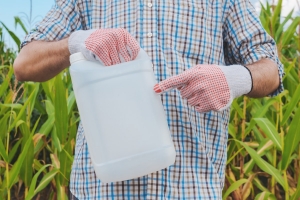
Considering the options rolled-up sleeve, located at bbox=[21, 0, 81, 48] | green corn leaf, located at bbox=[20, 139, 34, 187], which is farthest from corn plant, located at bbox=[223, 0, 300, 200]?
rolled-up sleeve, located at bbox=[21, 0, 81, 48]

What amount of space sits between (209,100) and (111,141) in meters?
0.16

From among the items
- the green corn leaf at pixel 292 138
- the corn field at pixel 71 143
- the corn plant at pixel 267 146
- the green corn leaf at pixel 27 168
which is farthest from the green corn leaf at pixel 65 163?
the green corn leaf at pixel 292 138

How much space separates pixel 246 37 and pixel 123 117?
14.5 inches

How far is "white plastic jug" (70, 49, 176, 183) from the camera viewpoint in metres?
0.64

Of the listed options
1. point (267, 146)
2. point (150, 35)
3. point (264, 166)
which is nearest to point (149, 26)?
point (150, 35)

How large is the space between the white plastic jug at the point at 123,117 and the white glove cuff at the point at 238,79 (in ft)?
0.43

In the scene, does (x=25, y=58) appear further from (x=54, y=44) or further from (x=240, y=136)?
(x=240, y=136)

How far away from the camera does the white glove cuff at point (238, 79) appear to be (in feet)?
2.40

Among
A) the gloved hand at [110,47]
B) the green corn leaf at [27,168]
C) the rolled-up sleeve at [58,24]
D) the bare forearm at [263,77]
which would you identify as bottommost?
the green corn leaf at [27,168]

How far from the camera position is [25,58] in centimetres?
89

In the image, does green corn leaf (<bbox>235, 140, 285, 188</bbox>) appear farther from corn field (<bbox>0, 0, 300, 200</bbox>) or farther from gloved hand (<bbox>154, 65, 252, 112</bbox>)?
gloved hand (<bbox>154, 65, 252, 112</bbox>)

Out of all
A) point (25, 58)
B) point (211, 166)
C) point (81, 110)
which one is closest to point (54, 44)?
point (25, 58)

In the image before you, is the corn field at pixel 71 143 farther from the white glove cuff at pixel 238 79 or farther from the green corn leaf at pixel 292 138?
the white glove cuff at pixel 238 79

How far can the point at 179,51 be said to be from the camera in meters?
0.86
